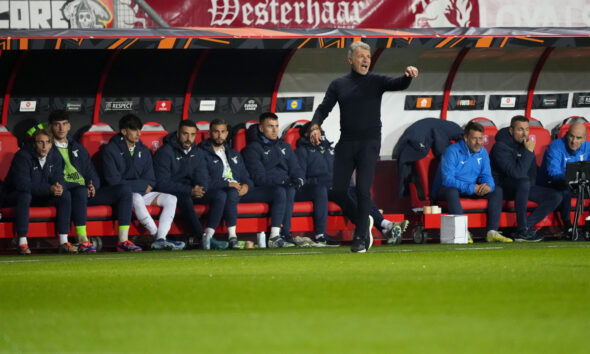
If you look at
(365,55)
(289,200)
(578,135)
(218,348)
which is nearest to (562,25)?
(578,135)

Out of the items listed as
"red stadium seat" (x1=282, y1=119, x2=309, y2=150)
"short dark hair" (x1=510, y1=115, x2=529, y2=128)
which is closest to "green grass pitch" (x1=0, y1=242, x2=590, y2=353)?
"red stadium seat" (x1=282, y1=119, x2=309, y2=150)

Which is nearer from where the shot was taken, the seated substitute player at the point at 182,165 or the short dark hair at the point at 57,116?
the short dark hair at the point at 57,116

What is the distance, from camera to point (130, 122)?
496 inches

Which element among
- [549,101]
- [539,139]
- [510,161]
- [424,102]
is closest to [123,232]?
[424,102]

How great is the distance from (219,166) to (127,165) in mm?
1010

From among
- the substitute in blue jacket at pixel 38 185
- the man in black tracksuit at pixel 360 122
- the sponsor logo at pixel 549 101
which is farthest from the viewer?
the sponsor logo at pixel 549 101

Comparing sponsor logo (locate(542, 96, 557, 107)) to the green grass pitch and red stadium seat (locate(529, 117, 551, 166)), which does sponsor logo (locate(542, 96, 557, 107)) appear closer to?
red stadium seat (locate(529, 117, 551, 166))

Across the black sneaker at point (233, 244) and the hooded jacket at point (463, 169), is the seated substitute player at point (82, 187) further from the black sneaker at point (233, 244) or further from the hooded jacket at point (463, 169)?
the hooded jacket at point (463, 169)

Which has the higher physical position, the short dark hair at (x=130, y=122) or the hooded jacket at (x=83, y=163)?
the short dark hair at (x=130, y=122)

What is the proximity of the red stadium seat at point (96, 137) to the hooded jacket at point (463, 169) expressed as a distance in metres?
3.78

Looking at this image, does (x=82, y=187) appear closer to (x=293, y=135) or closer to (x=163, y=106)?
(x=163, y=106)

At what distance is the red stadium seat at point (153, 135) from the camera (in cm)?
1329

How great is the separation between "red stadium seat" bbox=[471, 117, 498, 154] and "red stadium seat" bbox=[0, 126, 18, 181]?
5588 mm

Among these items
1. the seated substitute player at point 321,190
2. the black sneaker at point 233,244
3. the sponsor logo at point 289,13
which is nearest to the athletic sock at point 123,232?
the black sneaker at point 233,244
